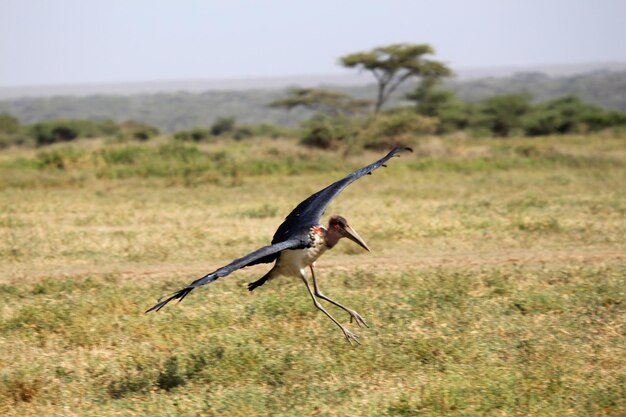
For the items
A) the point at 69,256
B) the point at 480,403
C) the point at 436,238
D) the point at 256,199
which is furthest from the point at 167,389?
the point at 256,199

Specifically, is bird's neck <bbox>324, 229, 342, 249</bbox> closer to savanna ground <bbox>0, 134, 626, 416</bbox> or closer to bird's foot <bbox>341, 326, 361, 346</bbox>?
bird's foot <bbox>341, 326, 361, 346</bbox>

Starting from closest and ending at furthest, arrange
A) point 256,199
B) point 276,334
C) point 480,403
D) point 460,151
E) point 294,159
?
point 480,403
point 276,334
point 256,199
point 294,159
point 460,151

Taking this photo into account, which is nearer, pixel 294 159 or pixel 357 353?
pixel 357 353

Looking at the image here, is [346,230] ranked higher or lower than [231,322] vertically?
higher

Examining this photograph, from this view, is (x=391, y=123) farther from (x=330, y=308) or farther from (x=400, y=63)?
(x=330, y=308)

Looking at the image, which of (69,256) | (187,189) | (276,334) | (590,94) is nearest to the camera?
(276,334)

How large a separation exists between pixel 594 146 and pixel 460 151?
12.7 feet

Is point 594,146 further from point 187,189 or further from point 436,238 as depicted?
point 436,238

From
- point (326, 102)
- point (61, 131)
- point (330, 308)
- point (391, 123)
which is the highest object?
point (326, 102)

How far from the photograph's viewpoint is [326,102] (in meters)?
34.0

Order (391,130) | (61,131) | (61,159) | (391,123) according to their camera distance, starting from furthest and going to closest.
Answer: (61,131), (391,130), (391,123), (61,159)

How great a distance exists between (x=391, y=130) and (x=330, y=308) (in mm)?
18559

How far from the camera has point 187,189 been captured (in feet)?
53.8

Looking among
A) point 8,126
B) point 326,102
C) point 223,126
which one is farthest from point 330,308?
point 223,126
